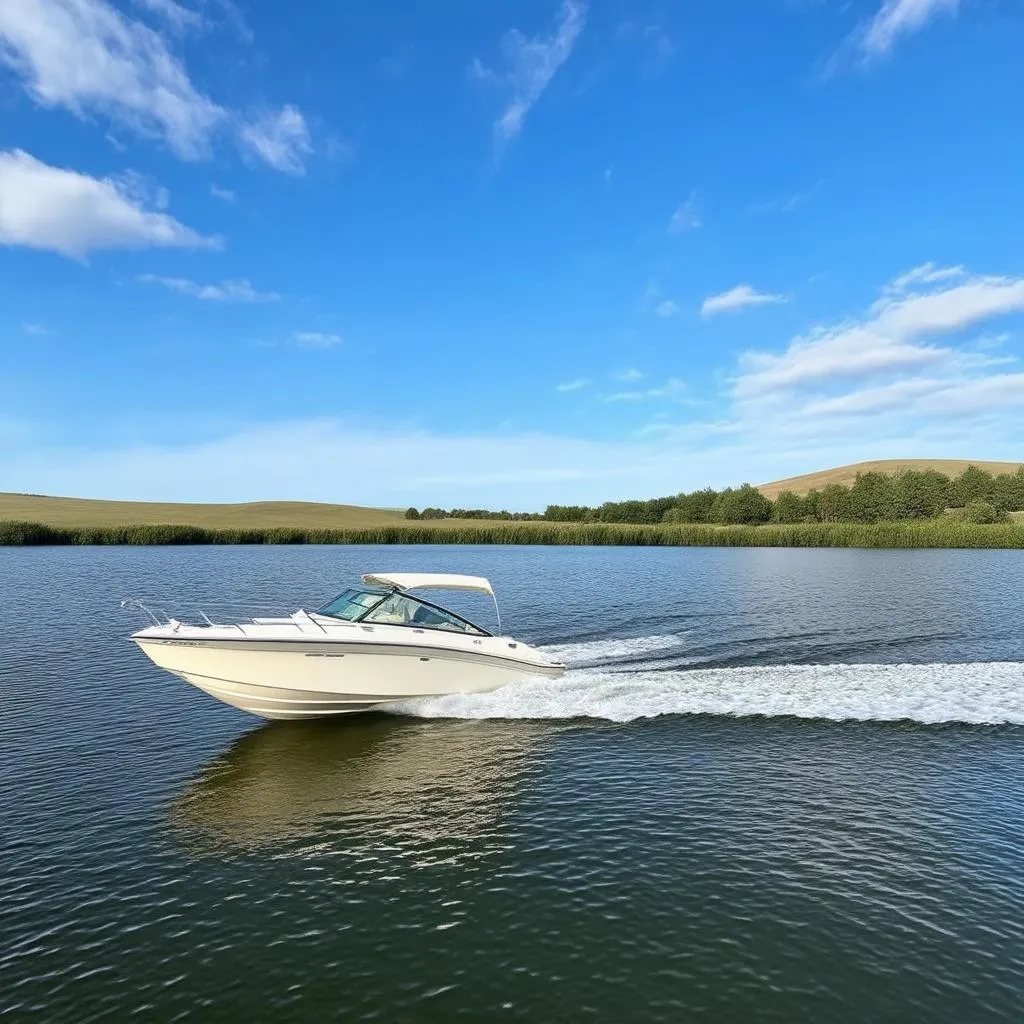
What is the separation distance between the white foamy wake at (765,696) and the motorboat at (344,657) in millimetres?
525

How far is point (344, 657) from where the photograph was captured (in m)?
14.9

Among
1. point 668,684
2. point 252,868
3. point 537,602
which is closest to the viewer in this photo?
point 252,868

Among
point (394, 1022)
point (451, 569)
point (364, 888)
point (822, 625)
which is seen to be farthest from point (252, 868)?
point (451, 569)

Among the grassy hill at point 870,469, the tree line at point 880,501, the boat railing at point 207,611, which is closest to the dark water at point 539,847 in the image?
the boat railing at point 207,611

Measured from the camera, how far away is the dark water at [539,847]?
6.91 metres

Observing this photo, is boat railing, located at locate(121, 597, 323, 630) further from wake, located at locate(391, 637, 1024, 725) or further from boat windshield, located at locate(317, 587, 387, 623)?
wake, located at locate(391, 637, 1024, 725)

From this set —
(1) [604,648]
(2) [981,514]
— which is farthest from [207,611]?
(2) [981,514]

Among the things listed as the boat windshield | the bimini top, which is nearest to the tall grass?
the bimini top

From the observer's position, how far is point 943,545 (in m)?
68.5

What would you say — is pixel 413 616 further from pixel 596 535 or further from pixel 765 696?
pixel 596 535

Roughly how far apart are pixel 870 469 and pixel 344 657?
497 ft

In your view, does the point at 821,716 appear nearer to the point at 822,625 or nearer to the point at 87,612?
the point at 822,625

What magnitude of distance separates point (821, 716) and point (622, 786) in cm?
606

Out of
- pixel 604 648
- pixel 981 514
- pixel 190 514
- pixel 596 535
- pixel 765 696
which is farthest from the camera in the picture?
pixel 190 514
